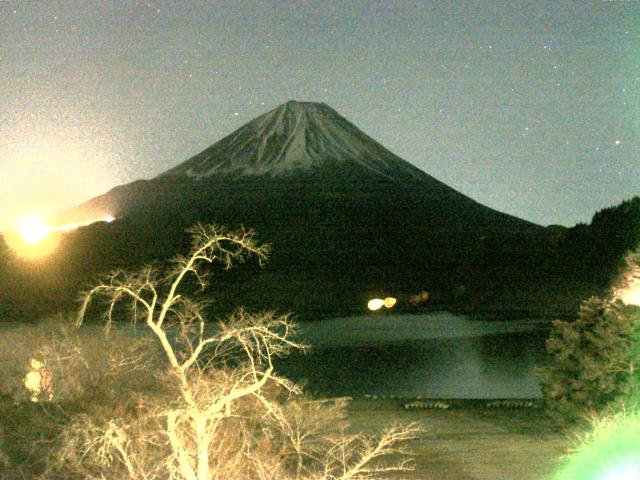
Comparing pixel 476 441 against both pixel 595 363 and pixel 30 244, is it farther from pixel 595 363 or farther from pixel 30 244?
pixel 30 244

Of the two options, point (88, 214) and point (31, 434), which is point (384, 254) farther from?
point (31, 434)

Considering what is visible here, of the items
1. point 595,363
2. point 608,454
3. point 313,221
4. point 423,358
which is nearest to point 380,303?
point 423,358

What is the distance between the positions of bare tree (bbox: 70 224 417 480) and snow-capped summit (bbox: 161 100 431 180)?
335ft

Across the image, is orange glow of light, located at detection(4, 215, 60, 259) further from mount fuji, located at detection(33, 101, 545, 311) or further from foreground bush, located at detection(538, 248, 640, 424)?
foreground bush, located at detection(538, 248, 640, 424)

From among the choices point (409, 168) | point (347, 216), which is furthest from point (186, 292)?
point (409, 168)

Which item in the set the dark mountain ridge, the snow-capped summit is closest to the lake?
the dark mountain ridge

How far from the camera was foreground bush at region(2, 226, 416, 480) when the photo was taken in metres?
6.79

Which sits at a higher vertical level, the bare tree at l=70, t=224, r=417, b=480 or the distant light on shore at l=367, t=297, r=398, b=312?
the bare tree at l=70, t=224, r=417, b=480

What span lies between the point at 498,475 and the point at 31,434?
638 cm

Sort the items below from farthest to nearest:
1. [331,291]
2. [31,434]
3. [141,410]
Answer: [331,291]
[31,434]
[141,410]

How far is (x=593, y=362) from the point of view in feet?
43.7

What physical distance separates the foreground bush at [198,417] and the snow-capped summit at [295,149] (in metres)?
101

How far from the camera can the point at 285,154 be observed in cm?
11769

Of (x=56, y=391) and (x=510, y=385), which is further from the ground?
A: (x=56, y=391)
